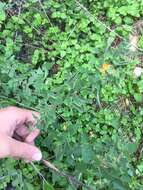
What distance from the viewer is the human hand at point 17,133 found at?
2153mm

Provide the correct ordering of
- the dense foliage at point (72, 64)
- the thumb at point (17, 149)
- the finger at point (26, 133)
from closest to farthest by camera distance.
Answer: the thumb at point (17, 149) → the finger at point (26, 133) → the dense foliage at point (72, 64)

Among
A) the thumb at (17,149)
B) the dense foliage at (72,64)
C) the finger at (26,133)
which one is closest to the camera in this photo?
the thumb at (17,149)

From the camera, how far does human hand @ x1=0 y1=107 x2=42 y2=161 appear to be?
2153 millimetres

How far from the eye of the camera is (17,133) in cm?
249

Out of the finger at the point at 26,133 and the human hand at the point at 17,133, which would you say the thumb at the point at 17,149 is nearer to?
the human hand at the point at 17,133

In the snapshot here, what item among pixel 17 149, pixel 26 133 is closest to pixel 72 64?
pixel 26 133

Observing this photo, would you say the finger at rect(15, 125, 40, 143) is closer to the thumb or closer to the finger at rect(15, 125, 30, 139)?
the finger at rect(15, 125, 30, 139)

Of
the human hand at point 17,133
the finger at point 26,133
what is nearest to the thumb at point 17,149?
the human hand at point 17,133

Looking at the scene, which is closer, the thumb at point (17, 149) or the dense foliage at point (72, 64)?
the thumb at point (17, 149)

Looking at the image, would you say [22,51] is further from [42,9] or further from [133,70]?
[133,70]

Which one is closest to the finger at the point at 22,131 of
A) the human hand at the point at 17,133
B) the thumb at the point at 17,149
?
the human hand at the point at 17,133

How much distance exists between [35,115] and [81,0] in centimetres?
137

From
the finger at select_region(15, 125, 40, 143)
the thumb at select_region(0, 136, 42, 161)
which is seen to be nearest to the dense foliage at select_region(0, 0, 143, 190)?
the finger at select_region(15, 125, 40, 143)

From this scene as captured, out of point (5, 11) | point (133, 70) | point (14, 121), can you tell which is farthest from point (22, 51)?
point (14, 121)
